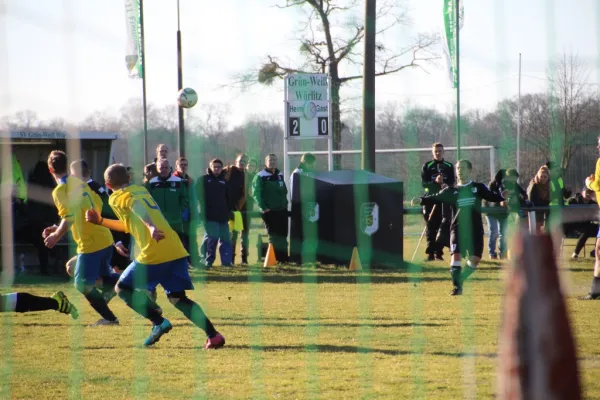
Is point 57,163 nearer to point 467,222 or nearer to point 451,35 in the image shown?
point 467,222

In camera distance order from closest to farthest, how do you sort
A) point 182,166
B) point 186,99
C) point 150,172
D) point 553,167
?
point 150,172, point 182,166, point 553,167, point 186,99

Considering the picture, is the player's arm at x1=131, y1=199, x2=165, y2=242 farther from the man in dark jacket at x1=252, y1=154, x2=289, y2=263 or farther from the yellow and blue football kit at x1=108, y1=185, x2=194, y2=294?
the man in dark jacket at x1=252, y1=154, x2=289, y2=263

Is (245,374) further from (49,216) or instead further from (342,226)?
(49,216)

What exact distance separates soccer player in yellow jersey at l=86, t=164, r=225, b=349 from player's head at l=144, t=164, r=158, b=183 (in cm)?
657

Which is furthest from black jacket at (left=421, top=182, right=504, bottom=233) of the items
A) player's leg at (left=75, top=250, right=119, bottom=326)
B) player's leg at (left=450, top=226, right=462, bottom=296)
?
player's leg at (left=75, top=250, right=119, bottom=326)

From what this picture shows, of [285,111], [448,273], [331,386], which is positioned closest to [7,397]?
[331,386]

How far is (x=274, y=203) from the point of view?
1641cm

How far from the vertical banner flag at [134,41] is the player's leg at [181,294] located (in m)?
17.2

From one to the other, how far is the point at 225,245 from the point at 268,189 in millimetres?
1288

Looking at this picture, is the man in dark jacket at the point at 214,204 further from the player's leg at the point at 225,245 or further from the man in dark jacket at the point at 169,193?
the man in dark jacket at the point at 169,193

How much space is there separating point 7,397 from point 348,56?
24406 mm

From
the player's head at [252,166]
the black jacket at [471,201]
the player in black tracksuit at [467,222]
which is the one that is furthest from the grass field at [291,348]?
the player's head at [252,166]

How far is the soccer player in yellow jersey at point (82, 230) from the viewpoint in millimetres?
9109

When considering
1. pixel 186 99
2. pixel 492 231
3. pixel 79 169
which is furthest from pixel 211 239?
pixel 79 169
